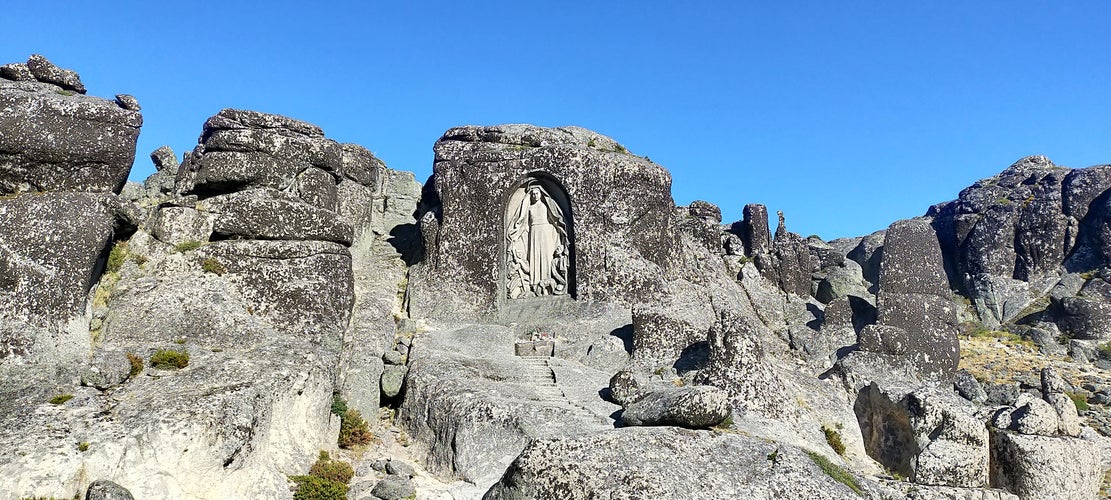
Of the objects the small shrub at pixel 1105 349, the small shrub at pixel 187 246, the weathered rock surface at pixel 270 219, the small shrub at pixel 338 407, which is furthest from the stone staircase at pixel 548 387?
the small shrub at pixel 1105 349

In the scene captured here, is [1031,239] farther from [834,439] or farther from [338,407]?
[338,407]

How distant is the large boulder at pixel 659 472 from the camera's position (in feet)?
37.9

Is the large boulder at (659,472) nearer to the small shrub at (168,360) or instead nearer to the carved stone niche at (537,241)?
the small shrub at (168,360)

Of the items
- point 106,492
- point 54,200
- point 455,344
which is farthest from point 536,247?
point 106,492

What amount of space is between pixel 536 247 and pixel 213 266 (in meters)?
11.2

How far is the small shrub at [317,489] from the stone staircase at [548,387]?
16.0 ft

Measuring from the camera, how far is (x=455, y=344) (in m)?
23.7

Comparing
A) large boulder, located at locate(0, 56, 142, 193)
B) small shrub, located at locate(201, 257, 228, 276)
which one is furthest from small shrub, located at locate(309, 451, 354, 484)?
large boulder, located at locate(0, 56, 142, 193)

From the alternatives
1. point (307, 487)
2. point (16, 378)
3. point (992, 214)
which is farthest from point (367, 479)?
point (992, 214)

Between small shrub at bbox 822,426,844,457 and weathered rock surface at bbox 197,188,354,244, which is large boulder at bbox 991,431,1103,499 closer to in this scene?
small shrub at bbox 822,426,844,457

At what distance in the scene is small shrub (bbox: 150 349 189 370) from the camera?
16.5 metres

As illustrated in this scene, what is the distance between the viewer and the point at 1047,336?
35.4 meters

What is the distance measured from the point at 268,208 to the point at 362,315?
3972 mm

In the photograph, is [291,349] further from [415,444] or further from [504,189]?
[504,189]
